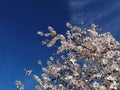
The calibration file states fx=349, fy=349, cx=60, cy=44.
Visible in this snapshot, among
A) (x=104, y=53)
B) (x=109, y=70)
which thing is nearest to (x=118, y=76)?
(x=109, y=70)

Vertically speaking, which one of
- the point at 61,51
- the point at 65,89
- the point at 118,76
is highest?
the point at 61,51

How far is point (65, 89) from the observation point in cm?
1619

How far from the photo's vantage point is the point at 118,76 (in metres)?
13.5

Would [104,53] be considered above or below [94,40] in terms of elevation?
below

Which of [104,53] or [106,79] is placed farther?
[104,53]

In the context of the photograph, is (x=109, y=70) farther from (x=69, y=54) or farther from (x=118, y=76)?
(x=69, y=54)

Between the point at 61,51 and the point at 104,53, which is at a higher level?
the point at 61,51

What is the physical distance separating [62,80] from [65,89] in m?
0.58

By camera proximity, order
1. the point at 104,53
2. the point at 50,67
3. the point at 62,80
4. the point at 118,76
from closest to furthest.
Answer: the point at 118,76
the point at 104,53
the point at 62,80
the point at 50,67

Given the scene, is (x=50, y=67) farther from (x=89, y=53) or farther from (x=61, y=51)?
(x=89, y=53)

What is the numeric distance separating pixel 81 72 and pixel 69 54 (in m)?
1.51

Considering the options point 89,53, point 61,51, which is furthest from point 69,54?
point 89,53

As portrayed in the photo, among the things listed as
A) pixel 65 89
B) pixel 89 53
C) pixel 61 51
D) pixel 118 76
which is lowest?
pixel 118 76

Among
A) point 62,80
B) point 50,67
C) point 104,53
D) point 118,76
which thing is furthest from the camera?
point 50,67
